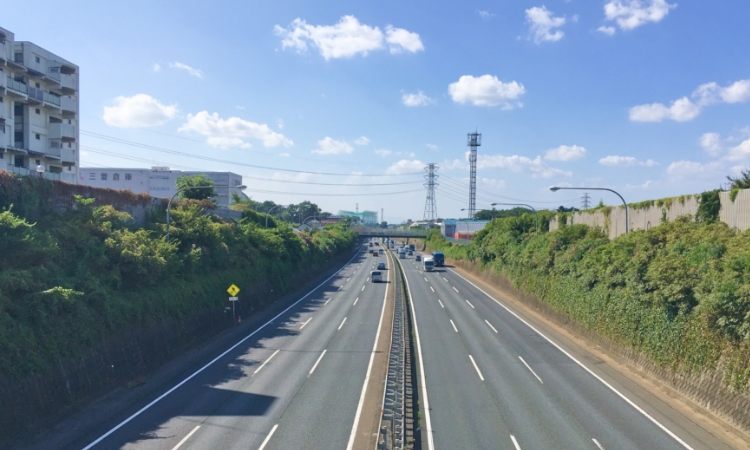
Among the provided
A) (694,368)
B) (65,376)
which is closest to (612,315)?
(694,368)

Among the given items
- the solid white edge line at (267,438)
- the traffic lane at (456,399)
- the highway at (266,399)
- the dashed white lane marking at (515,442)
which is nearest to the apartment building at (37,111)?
the highway at (266,399)

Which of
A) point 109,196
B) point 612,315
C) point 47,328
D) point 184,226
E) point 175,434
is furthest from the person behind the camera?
point 184,226

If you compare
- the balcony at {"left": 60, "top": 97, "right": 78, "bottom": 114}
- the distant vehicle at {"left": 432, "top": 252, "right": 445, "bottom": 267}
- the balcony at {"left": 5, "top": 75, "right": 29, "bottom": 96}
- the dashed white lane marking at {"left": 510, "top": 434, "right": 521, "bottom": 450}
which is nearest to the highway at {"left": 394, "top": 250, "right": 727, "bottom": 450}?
the dashed white lane marking at {"left": 510, "top": 434, "right": 521, "bottom": 450}

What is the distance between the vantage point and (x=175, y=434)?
15461 mm

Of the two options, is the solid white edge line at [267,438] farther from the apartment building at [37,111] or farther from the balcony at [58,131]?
the balcony at [58,131]

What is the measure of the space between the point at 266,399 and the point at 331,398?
227 centimetres

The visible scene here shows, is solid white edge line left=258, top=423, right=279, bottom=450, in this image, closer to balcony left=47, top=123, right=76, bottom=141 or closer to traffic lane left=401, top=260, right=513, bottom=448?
traffic lane left=401, top=260, right=513, bottom=448

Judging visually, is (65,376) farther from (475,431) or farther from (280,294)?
(280,294)

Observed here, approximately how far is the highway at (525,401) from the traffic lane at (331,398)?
263cm

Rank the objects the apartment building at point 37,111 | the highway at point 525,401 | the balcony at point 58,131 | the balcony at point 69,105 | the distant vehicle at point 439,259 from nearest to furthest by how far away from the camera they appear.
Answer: the highway at point 525,401, the apartment building at point 37,111, the balcony at point 58,131, the balcony at point 69,105, the distant vehicle at point 439,259

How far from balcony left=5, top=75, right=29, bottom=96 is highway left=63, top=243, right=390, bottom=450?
1007 inches

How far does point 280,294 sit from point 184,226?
1497 cm

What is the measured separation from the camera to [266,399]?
18.8 meters

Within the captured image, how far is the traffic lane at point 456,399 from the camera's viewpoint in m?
15.2
